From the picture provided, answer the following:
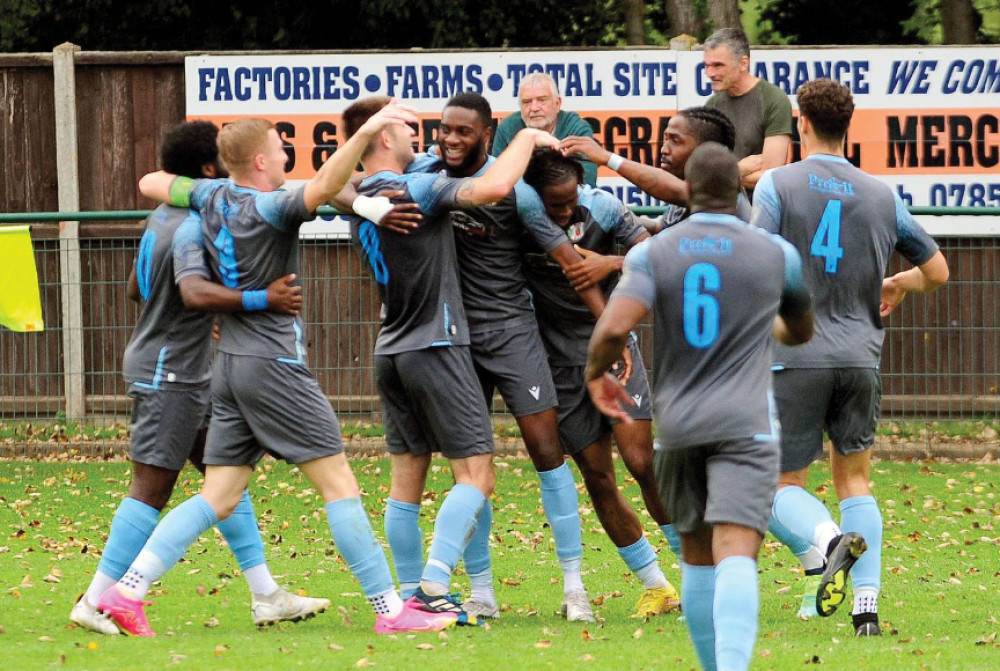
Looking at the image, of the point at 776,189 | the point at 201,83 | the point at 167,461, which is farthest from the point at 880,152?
the point at 167,461

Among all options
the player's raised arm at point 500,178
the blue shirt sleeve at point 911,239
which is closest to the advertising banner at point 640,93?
the blue shirt sleeve at point 911,239

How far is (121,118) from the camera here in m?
13.4

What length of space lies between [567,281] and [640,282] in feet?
7.12

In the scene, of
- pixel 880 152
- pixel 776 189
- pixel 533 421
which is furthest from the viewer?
pixel 880 152

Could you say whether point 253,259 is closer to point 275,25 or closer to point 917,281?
point 917,281

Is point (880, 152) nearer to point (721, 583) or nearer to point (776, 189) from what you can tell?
point (776, 189)

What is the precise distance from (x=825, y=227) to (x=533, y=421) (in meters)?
1.57

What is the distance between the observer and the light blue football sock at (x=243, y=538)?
23.6ft

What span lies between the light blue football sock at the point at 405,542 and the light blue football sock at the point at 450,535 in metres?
0.24

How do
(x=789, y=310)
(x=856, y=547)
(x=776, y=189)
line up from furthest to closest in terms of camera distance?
1. (x=776, y=189)
2. (x=856, y=547)
3. (x=789, y=310)

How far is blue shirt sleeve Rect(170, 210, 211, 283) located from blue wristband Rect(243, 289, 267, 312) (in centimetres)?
24

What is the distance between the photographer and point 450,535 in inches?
270

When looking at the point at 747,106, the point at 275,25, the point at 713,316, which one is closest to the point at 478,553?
the point at 713,316

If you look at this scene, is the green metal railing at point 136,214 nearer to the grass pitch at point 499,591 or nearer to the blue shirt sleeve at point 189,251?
the grass pitch at point 499,591
